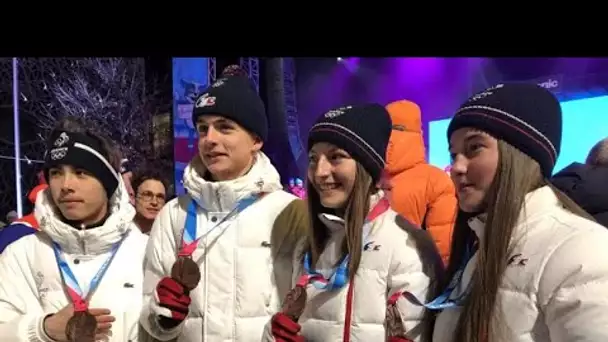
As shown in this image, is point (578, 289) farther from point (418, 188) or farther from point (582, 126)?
point (582, 126)

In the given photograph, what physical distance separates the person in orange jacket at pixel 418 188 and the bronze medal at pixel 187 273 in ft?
3.74

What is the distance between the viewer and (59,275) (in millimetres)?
2031

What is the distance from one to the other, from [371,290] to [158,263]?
0.67m

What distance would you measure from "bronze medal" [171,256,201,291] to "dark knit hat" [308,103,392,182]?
49cm

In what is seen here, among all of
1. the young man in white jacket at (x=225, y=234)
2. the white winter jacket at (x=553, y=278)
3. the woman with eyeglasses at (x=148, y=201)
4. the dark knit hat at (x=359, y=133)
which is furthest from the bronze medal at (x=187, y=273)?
the woman with eyeglasses at (x=148, y=201)

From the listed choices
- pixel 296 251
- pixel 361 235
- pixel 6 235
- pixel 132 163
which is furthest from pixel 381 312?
pixel 132 163

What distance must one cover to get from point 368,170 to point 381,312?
394mm

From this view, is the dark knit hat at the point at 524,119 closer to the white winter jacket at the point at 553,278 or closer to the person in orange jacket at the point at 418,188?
the white winter jacket at the point at 553,278

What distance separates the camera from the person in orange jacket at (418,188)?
2.89 meters

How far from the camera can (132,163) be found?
6434 mm

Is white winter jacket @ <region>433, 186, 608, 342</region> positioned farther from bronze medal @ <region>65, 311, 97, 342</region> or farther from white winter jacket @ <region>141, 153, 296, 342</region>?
bronze medal @ <region>65, 311, 97, 342</region>

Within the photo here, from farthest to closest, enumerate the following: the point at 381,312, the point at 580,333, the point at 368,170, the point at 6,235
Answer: the point at 6,235 → the point at 368,170 → the point at 381,312 → the point at 580,333
